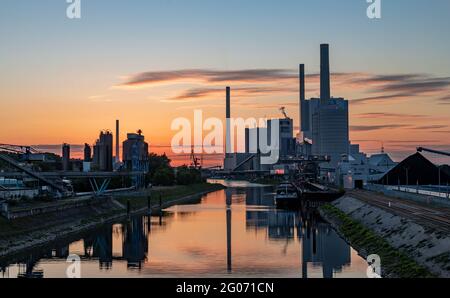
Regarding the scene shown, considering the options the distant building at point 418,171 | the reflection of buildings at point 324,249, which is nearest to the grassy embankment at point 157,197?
the reflection of buildings at point 324,249

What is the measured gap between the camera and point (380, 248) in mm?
41312

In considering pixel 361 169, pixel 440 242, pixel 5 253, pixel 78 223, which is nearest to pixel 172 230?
pixel 78 223

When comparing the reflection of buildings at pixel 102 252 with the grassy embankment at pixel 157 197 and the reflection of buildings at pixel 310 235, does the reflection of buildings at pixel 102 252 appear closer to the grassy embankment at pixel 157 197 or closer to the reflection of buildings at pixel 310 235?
the reflection of buildings at pixel 310 235

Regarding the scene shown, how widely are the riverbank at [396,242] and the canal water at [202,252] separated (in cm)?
143

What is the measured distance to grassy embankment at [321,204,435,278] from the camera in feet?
103

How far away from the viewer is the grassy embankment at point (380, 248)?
31.3 m

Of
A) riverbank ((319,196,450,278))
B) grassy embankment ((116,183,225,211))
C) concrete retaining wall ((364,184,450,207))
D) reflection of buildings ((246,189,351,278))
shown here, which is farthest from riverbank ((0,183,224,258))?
concrete retaining wall ((364,184,450,207))

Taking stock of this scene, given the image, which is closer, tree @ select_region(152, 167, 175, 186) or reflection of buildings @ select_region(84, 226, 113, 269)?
Result: reflection of buildings @ select_region(84, 226, 113, 269)

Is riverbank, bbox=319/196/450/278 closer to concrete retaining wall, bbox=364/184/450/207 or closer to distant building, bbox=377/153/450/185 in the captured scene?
concrete retaining wall, bbox=364/184/450/207

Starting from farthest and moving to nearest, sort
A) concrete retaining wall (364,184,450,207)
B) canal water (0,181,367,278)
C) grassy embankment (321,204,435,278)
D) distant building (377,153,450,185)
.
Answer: distant building (377,153,450,185), concrete retaining wall (364,184,450,207), canal water (0,181,367,278), grassy embankment (321,204,435,278)

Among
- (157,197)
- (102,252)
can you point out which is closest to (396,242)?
(102,252)

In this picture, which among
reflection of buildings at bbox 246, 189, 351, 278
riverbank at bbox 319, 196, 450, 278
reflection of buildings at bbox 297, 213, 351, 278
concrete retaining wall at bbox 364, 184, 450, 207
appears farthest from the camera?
concrete retaining wall at bbox 364, 184, 450, 207
